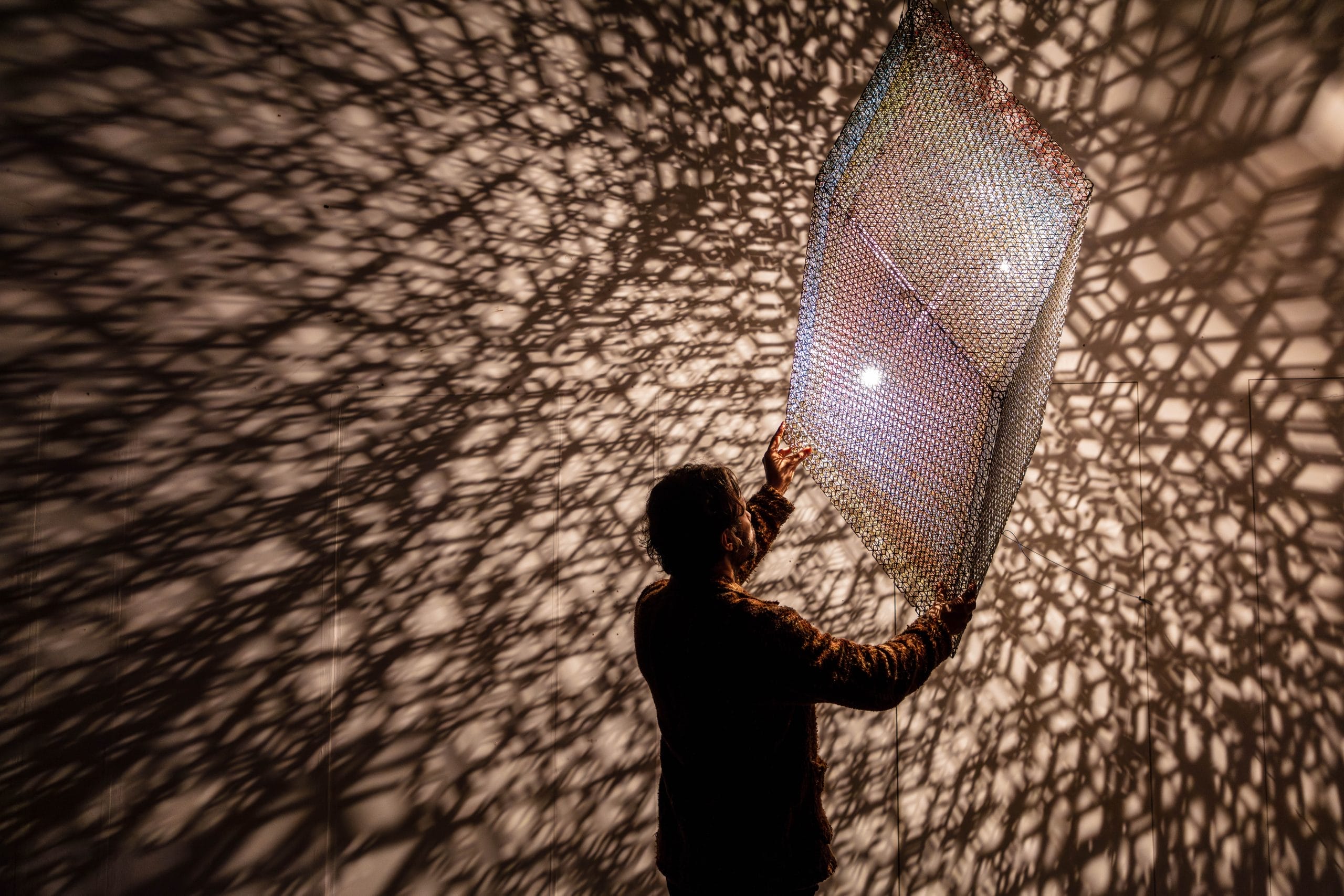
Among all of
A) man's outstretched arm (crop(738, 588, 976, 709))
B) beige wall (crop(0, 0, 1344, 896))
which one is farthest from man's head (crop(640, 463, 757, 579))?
beige wall (crop(0, 0, 1344, 896))

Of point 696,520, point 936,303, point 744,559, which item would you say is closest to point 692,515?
point 696,520

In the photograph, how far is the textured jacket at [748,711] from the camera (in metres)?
1.04

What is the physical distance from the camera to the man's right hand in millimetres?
1046

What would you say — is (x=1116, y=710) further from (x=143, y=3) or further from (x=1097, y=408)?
(x=143, y=3)

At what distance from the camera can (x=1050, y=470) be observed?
208cm

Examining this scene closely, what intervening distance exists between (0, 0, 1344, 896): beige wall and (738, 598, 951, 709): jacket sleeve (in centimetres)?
85

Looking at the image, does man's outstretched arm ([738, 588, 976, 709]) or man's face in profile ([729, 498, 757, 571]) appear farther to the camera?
man's face in profile ([729, 498, 757, 571])

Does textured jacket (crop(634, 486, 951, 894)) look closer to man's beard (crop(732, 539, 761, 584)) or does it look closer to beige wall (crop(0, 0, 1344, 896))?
man's beard (crop(732, 539, 761, 584))

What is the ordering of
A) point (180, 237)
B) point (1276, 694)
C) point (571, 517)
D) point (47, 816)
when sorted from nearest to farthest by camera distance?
point (47, 816)
point (180, 237)
point (571, 517)
point (1276, 694)

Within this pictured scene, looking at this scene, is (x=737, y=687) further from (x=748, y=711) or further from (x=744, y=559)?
(x=744, y=559)

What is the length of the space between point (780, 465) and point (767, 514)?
101mm

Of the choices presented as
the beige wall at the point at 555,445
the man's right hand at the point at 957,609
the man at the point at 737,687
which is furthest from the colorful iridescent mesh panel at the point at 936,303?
the beige wall at the point at 555,445

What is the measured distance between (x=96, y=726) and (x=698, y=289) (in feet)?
5.61

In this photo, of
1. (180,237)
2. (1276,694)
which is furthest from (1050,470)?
(180,237)
